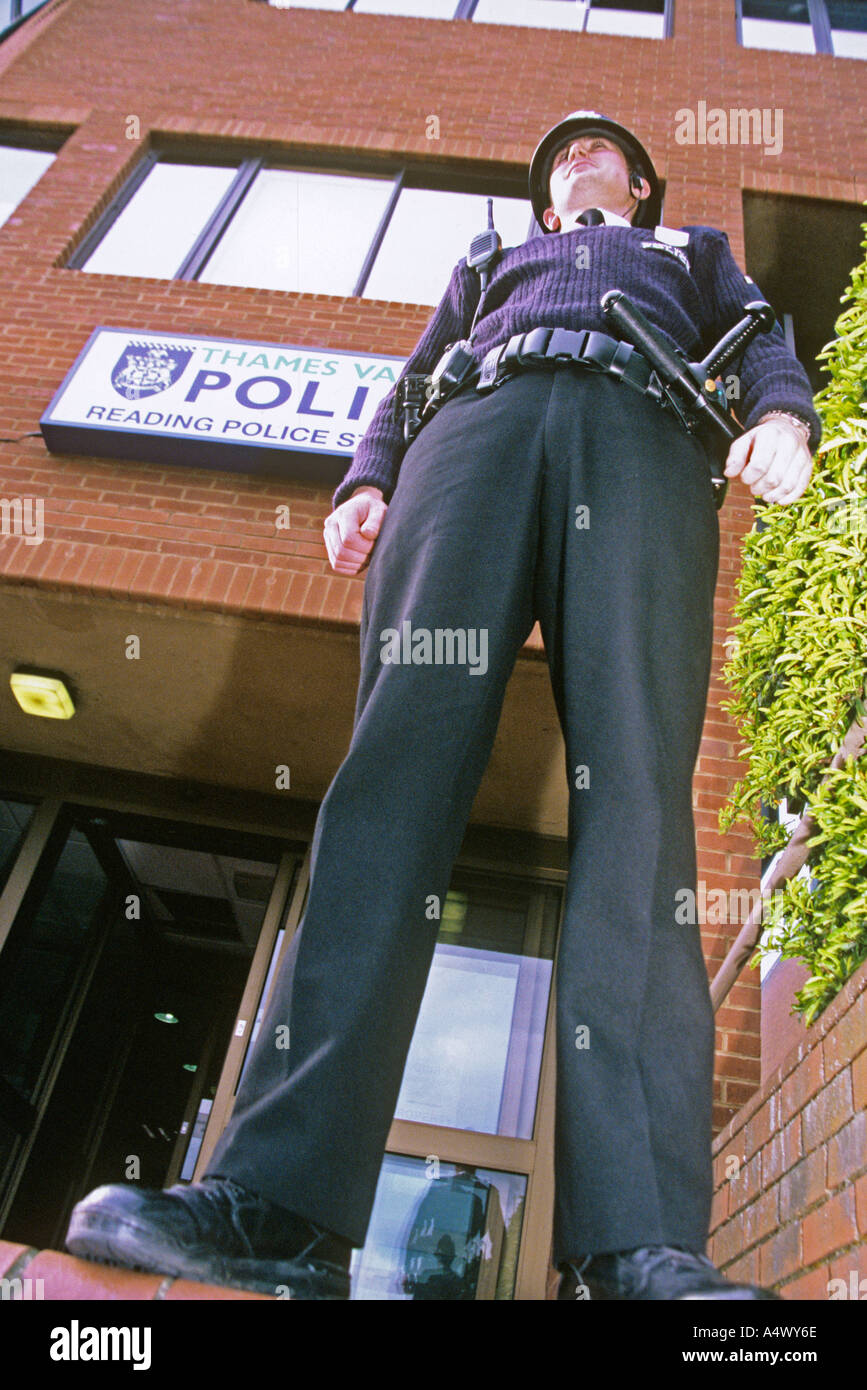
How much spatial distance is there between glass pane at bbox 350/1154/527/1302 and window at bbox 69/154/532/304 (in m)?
4.17

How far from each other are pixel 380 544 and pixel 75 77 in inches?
251

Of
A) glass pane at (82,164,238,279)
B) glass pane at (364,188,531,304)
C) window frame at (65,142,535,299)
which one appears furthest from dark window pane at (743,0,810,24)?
glass pane at (82,164,238,279)

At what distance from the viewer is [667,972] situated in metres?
1.21

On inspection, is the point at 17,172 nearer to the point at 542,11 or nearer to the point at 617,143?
the point at 542,11

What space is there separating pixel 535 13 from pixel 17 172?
12.8 ft

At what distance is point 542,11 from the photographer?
6863 millimetres

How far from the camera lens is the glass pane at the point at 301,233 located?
5129 mm

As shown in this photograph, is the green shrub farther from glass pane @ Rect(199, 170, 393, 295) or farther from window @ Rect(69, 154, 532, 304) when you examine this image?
glass pane @ Rect(199, 170, 393, 295)

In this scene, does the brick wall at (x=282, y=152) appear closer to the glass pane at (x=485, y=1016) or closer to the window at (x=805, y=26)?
the window at (x=805, y=26)

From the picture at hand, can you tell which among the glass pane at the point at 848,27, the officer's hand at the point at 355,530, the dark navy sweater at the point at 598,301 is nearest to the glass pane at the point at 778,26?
the glass pane at the point at 848,27

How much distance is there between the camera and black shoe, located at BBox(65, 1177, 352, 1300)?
948 millimetres

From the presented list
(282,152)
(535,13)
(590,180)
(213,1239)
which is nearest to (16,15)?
(282,152)

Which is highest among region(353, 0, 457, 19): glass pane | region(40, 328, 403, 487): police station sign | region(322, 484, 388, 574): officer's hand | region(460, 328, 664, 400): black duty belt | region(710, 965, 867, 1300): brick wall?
region(353, 0, 457, 19): glass pane

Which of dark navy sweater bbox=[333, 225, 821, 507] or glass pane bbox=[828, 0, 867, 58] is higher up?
glass pane bbox=[828, 0, 867, 58]
